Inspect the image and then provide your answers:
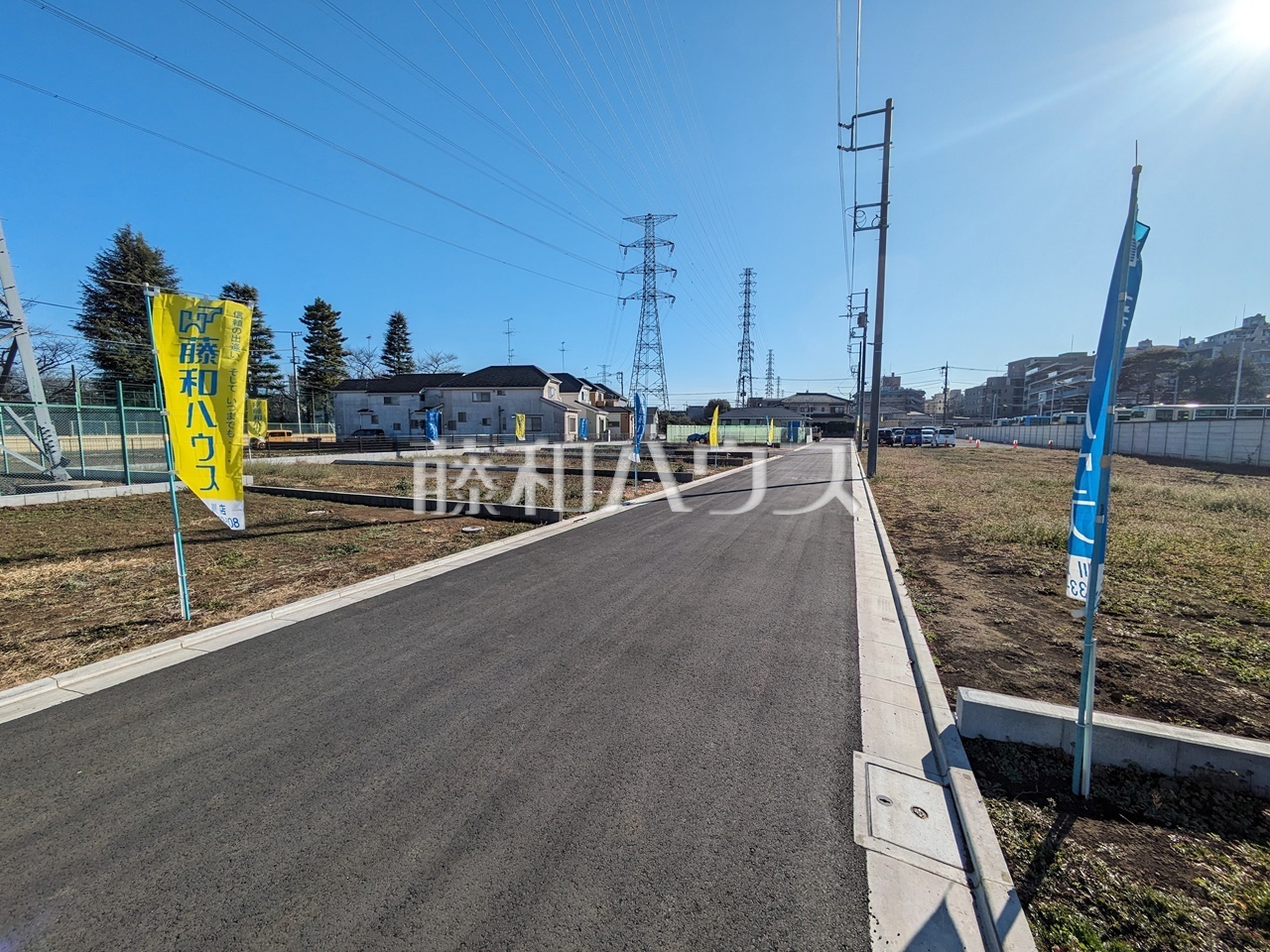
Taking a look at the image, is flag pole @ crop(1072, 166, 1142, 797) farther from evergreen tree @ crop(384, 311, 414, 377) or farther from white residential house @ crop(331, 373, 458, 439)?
evergreen tree @ crop(384, 311, 414, 377)

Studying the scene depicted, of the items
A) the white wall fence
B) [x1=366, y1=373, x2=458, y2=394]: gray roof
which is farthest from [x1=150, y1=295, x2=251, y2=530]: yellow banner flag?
[x1=366, y1=373, x2=458, y2=394]: gray roof

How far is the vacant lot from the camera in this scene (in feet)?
15.4

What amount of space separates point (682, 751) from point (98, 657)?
15.9ft

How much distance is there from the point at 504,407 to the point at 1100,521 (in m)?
47.2

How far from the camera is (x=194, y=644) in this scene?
451 cm

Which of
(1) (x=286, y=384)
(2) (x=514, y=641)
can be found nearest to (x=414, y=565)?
(2) (x=514, y=641)

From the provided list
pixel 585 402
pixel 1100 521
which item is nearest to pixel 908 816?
pixel 1100 521

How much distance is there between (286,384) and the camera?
2104 inches

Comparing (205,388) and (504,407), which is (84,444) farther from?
(504,407)

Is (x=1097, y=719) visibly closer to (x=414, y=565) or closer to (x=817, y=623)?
(x=817, y=623)

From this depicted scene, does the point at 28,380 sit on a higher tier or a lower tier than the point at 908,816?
higher

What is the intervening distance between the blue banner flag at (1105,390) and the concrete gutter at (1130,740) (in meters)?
0.90

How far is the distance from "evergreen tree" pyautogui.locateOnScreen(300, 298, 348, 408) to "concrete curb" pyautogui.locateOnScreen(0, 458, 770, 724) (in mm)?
54287

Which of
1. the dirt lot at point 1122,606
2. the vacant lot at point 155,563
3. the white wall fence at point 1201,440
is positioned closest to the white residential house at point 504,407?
the vacant lot at point 155,563
